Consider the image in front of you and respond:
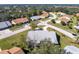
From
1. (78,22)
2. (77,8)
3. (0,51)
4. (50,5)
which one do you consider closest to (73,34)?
(78,22)

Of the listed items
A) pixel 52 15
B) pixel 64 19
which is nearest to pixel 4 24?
pixel 52 15

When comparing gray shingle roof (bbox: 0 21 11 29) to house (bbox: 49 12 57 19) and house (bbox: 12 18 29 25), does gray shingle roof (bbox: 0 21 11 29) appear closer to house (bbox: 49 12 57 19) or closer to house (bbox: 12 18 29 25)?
house (bbox: 12 18 29 25)

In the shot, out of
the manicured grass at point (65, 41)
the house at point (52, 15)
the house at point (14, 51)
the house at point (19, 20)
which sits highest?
the house at point (52, 15)

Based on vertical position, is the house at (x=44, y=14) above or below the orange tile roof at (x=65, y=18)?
above

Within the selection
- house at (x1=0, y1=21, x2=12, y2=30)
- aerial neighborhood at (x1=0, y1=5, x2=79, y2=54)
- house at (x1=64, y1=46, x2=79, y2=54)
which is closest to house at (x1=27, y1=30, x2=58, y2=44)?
aerial neighborhood at (x1=0, y1=5, x2=79, y2=54)

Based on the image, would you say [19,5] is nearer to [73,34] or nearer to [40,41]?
[40,41]

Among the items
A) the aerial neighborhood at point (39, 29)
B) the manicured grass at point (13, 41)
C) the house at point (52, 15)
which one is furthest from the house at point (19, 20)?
the house at point (52, 15)

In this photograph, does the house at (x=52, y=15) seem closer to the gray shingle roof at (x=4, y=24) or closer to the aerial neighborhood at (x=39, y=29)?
the aerial neighborhood at (x=39, y=29)

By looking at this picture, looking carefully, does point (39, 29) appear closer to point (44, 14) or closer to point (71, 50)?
point (44, 14)
